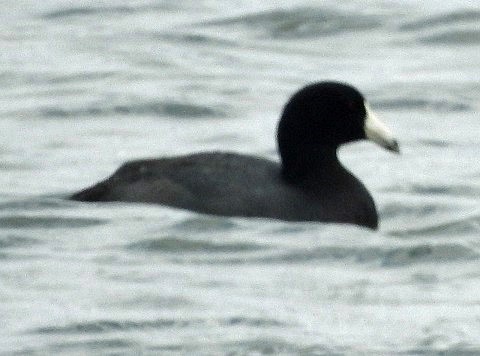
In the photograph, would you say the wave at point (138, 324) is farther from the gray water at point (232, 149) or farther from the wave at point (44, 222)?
the wave at point (44, 222)

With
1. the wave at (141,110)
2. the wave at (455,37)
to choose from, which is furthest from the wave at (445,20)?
the wave at (141,110)

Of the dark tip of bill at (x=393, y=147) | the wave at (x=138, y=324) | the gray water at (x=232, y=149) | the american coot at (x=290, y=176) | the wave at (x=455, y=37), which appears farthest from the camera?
the wave at (x=455, y=37)

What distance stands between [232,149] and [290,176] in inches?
119

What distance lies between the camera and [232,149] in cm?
1702

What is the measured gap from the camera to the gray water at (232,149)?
11.6 m

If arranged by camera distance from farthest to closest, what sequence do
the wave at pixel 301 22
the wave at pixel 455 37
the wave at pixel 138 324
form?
1. the wave at pixel 301 22
2. the wave at pixel 455 37
3. the wave at pixel 138 324

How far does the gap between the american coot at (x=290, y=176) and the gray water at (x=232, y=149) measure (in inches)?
3.4

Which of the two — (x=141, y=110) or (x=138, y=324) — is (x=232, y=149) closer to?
(x=141, y=110)

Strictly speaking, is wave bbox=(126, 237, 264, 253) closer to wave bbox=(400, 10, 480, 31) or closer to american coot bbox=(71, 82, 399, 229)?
american coot bbox=(71, 82, 399, 229)

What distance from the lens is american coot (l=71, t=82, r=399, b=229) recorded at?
13.8 metres

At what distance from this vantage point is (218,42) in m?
21.4

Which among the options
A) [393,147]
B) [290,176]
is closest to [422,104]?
[393,147]

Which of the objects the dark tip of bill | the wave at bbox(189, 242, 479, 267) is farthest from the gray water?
the dark tip of bill

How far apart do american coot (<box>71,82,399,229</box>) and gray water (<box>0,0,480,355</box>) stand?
0.28ft
